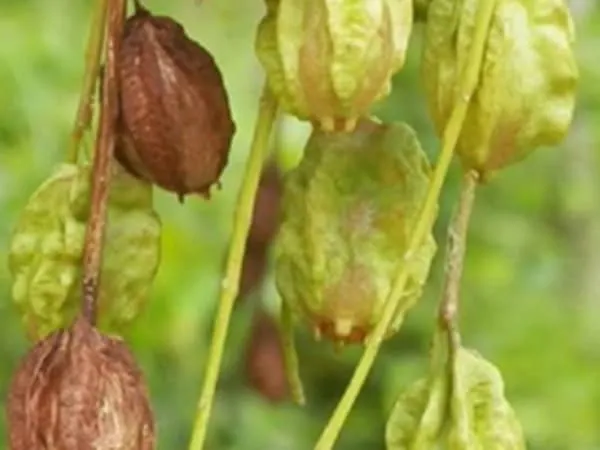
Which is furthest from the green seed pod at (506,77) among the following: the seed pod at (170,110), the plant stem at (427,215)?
the seed pod at (170,110)

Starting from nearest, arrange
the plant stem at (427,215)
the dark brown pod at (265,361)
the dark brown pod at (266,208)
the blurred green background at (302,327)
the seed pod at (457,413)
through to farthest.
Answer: the plant stem at (427,215), the seed pod at (457,413), the dark brown pod at (266,208), the dark brown pod at (265,361), the blurred green background at (302,327)

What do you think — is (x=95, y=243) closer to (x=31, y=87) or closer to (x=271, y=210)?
(x=271, y=210)

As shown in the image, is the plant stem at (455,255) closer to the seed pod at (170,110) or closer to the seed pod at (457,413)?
the seed pod at (457,413)

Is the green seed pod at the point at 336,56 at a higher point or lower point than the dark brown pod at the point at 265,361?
higher

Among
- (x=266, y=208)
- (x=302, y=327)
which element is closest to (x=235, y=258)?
(x=266, y=208)

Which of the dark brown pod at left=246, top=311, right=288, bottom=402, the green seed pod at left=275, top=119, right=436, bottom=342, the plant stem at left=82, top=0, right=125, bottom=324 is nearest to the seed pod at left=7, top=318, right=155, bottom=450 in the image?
the plant stem at left=82, top=0, right=125, bottom=324

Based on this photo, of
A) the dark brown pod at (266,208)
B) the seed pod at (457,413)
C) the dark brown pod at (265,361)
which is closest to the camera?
the seed pod at (457,413)

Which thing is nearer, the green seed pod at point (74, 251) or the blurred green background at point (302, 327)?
the green seed pod at point (74, 251)

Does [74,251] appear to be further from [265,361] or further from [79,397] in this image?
[265,361]
